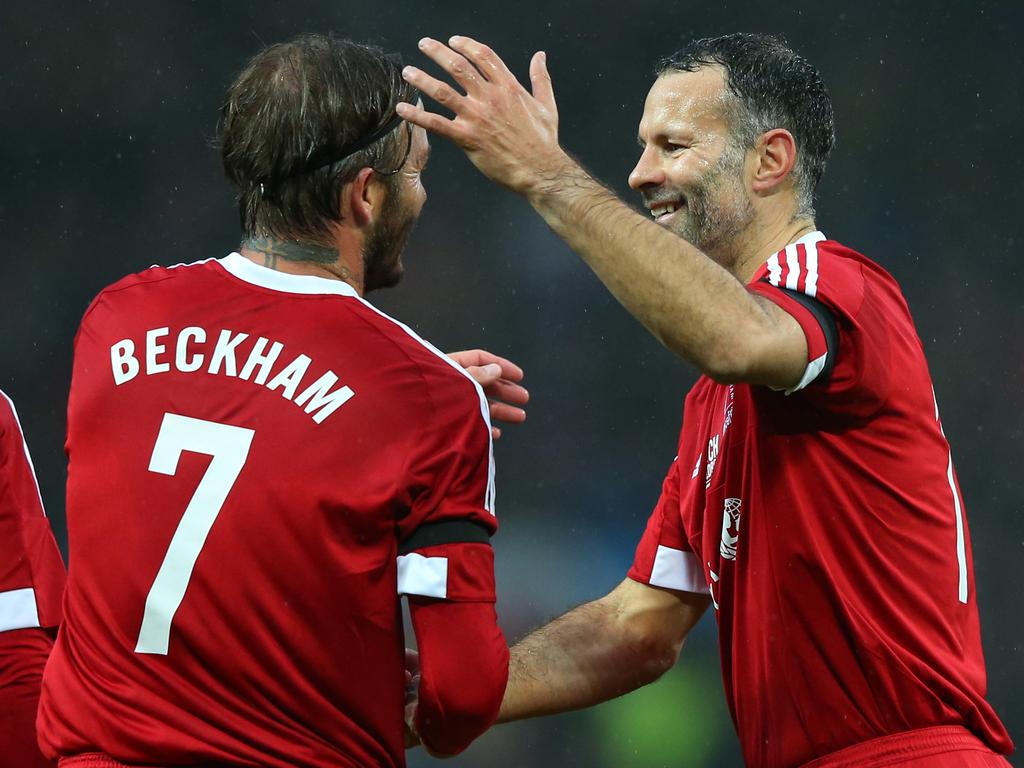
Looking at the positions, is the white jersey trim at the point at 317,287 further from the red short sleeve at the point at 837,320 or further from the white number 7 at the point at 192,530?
the red short sleeve at the point at 837,320

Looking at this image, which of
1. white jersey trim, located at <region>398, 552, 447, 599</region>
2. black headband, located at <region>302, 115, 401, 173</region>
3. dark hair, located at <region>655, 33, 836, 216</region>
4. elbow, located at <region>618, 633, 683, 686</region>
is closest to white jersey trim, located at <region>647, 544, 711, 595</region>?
elbow, located at <region>618, 633, 683, 686</region>

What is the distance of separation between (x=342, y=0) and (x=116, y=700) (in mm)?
6055

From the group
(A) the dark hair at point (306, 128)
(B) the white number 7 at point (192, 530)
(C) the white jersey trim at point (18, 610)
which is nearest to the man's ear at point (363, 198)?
(A) the dark hair at point (306, 128)

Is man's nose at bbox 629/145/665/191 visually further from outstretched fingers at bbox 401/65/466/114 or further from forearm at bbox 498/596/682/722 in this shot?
forearm at bbox 498/596/682/722

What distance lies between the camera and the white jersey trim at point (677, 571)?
3.33 m

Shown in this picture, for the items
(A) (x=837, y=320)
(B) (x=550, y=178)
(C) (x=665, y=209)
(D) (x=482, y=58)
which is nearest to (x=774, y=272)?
(A) (x=837, y=320)

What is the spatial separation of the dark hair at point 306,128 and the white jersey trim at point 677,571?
4.61 feet

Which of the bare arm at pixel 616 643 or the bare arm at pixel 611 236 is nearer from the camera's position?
the bare arm at pixel 611 236

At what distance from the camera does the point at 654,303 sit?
7.76ft

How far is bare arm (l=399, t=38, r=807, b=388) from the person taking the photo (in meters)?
2.32

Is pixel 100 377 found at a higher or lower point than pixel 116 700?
higher

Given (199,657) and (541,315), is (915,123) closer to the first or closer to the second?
(541,315)

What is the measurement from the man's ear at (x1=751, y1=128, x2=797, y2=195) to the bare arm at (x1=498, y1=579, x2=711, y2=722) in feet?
3.44

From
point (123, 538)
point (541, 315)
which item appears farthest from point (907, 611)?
point (541, 315)
